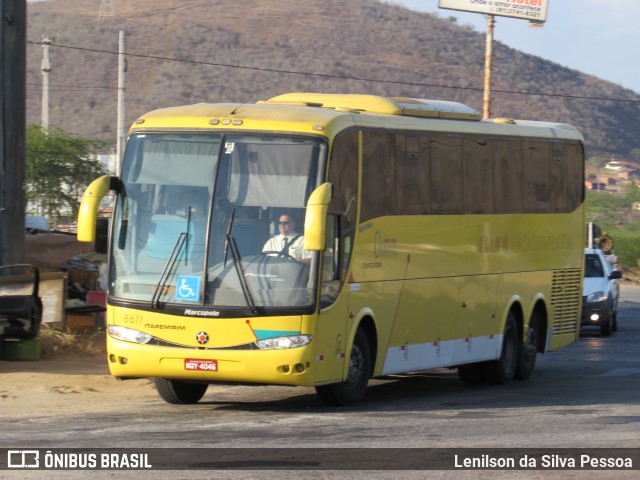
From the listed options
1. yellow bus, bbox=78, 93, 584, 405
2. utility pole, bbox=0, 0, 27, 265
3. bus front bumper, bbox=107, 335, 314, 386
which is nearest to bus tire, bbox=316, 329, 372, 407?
yellow bus, bbox=78, 93, 584, 405

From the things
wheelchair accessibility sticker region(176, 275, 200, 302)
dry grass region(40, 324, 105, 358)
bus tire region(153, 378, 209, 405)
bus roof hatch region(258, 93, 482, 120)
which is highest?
bus roof hatch region(258, 93, 482, 120)

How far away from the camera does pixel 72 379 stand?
1706 centimetres

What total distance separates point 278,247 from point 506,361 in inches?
258

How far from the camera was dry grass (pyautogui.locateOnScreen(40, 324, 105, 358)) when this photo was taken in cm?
1995

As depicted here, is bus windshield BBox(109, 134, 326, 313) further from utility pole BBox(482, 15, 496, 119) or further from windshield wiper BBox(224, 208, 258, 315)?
utility pole BBox(482, 15, 496, 119)

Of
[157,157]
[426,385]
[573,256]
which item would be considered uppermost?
[157,157]

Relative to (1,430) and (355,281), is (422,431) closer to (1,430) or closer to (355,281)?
(355,281)

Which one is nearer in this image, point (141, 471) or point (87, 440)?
point (141, 471)

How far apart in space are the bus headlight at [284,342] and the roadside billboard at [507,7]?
35122mm

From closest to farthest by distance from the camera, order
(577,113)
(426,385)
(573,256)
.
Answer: (426,385) < (573,256) < (577,113)

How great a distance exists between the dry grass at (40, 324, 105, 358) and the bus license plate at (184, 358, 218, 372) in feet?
20.9

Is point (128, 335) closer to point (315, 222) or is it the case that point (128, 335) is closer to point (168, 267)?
point (168, 267)

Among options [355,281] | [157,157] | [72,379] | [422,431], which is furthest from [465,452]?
[72,379]

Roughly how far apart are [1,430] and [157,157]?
11.3ft
